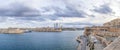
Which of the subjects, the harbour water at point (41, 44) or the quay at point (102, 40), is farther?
the harbour water at point (41, 44)

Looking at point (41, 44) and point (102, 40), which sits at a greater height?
point (102, 40)

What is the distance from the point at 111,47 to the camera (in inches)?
331

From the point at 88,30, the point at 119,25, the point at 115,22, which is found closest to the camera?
the point at 119,25

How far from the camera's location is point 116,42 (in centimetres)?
836

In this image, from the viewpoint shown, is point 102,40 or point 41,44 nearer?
point 102,40

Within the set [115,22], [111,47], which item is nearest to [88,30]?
[115,22]

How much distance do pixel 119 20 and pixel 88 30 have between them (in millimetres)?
18617

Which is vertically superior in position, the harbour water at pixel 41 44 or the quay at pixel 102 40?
the quay at pixel 102 40

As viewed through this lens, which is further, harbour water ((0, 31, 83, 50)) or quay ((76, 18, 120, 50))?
harbour water ((0, 31, 83, 50))

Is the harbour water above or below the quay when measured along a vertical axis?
below

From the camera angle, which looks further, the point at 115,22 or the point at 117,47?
the point at 115,22

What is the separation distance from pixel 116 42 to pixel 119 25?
85945 millimetres

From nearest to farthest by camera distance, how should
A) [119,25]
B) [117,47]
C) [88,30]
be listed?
[117,47]
[119,25]
[88,30]

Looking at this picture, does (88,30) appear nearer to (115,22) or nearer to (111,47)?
(115,22)
